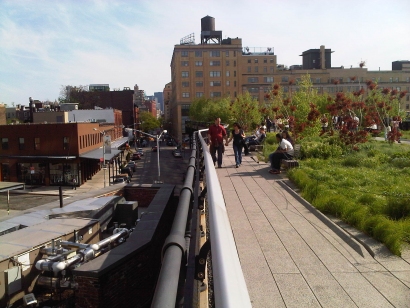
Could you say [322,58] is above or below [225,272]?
above

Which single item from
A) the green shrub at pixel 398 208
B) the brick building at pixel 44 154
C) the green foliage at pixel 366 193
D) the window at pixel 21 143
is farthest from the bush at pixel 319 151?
the window at pixel 21 143

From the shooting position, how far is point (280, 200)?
833 cm

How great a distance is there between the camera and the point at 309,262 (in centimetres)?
493

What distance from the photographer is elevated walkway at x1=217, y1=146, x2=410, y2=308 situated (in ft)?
13.1

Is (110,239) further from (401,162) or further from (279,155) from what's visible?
(401,162)

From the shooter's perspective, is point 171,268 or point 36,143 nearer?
point 171,268

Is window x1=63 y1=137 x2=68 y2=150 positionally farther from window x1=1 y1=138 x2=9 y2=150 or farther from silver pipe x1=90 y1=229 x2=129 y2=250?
silver pipe x1=90 y1=229 x2=129 y2=250

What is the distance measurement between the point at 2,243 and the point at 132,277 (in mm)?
5682

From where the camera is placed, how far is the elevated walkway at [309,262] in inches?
157

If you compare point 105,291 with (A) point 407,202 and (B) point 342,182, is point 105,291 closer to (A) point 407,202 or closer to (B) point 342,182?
(B) point 342,182

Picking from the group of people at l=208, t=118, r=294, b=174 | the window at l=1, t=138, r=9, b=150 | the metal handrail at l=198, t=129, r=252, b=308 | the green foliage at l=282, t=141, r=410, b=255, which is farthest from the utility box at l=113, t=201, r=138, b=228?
the window at l=1, t=138, r=9, b=150

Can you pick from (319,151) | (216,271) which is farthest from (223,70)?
(216,271)

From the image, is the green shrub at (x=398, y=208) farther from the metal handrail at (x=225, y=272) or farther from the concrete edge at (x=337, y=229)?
the metal handrail at (x=225, y=272)

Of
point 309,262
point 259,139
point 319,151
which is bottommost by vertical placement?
point 309,262
